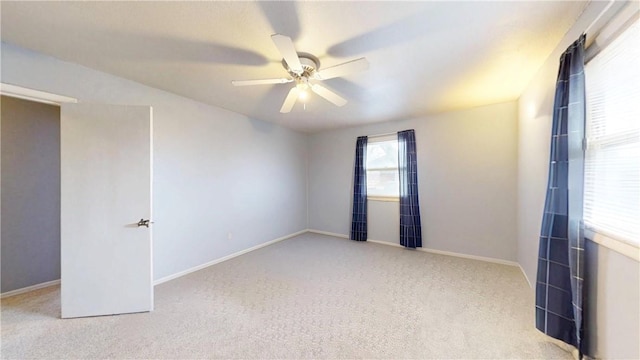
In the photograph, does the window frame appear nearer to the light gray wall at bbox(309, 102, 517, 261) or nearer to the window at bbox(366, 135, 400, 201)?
the light gray wall at bbox(309, 102, 517, 261)

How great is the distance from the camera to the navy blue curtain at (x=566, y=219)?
1455 millimetres

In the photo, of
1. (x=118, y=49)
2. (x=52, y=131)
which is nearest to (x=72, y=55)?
(x=118, y=49)

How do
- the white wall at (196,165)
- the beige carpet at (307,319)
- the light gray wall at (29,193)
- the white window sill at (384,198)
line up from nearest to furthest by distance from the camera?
the beige carpet at (307,319) → the white wall at (196,165) → the light gray wall at (29,193) → the white window sill at (384,198)

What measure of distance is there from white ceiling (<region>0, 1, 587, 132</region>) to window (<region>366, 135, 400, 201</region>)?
1.65m

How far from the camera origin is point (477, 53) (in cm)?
199

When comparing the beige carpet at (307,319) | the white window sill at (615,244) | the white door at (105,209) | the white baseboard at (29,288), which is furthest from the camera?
the white baseboard at (29,288)

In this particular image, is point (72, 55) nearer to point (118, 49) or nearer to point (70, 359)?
point (118, 49)

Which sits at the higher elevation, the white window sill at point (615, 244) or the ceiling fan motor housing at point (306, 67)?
the ceiling fan motor housing at point (306, 67)

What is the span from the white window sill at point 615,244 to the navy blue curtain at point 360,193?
317 centimetres

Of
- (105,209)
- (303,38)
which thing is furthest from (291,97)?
(105,209)

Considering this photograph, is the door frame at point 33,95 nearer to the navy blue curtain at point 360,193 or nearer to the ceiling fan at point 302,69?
the ceiling fan at point 302,69

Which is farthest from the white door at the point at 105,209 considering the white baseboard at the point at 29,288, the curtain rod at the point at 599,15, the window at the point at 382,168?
the window at the point at 382,168

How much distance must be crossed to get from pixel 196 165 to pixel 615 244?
387 centimetres

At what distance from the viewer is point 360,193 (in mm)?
4516
